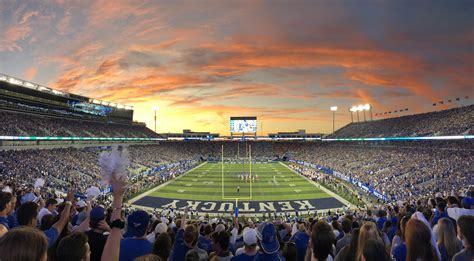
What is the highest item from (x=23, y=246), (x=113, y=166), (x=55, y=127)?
(x=55, y=127)

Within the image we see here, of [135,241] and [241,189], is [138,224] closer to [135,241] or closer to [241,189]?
[135,241]

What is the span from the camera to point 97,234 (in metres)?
3.72

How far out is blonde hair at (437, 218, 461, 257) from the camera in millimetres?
3865

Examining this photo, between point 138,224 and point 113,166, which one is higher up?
point 113,166

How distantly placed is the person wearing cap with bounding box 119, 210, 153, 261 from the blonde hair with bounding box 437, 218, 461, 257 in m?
3.98

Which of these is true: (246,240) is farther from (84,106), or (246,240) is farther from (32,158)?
(84,106)

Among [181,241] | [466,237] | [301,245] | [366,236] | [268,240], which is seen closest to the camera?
[366,236]

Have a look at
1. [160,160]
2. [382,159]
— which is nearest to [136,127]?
[160,160]

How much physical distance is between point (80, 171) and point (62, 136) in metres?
14.6

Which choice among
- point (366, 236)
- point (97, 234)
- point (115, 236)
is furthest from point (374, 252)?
point (97, 234)

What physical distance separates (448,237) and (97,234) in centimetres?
470

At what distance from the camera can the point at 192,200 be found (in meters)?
30.8

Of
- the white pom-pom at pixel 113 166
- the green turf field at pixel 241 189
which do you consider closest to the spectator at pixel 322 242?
the white pom-pom at pixel 113 166

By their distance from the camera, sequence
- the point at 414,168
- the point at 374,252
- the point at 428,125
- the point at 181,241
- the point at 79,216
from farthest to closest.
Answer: the point at 428,125 → the point at 414,168 → the point at 79,216 → the point at 181,241 → the point at 374,252
